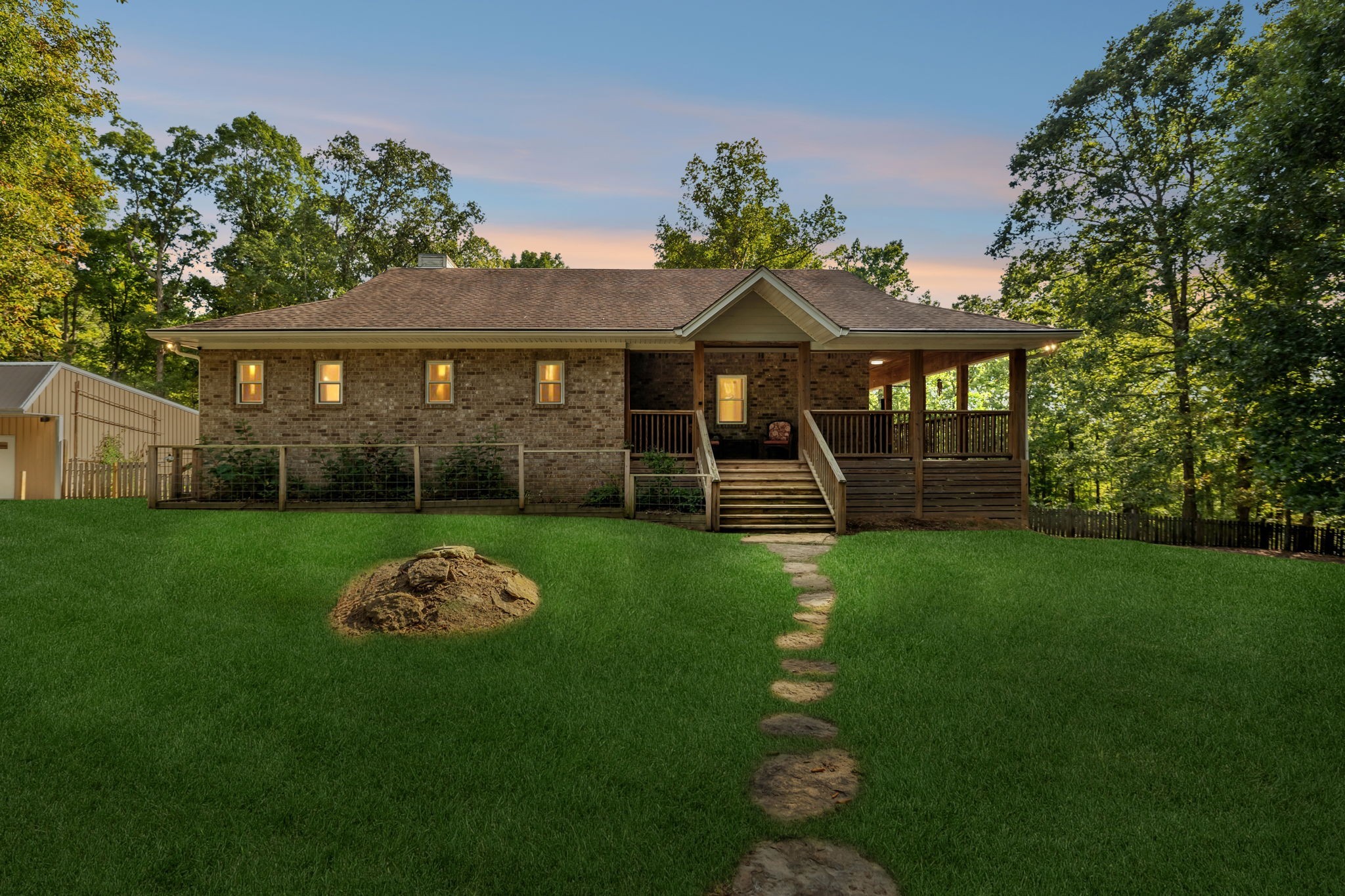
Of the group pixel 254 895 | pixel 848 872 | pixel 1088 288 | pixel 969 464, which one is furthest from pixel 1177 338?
pixel 254 895

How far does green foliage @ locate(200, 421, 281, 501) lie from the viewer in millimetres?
14484

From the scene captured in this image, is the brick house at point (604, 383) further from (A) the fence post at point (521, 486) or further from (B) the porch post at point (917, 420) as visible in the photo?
(A) the fence post at point (521, 486)

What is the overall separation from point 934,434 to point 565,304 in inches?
387

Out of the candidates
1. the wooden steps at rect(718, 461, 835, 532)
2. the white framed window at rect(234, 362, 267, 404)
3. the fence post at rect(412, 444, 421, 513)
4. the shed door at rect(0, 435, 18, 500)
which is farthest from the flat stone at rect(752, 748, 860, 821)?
the shed door at rect(0, 435, 18, 500)

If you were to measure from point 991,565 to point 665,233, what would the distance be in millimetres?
29894

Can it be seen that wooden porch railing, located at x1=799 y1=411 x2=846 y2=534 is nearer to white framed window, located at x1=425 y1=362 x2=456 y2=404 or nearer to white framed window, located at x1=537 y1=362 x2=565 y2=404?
white framed window, located at x1=537 y1=362 x2=565 y2=404

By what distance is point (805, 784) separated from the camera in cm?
471

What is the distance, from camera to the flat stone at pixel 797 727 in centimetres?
Answer: 539

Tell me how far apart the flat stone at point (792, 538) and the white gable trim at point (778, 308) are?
4.39m

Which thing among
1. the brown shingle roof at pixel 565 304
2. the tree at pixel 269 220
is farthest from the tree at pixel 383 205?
the brown shingle roof at pixel 565 304

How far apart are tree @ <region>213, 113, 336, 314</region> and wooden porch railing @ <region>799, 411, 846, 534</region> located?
84.7 feet

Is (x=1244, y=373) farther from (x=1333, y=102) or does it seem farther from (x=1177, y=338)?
(x=1177, y=338)

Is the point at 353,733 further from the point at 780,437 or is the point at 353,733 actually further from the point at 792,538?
the point at 780,437

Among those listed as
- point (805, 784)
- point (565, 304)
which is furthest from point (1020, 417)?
point (805, 784)
